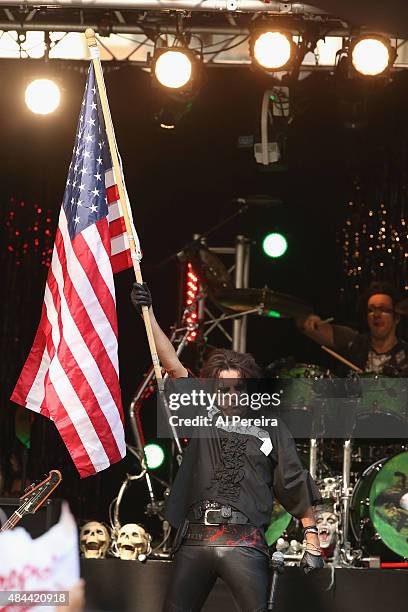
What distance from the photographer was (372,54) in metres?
8.13

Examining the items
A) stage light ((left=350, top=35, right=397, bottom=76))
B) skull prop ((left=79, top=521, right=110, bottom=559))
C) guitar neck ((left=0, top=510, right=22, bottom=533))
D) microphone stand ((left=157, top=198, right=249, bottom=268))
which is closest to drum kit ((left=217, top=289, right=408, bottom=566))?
microphone stand ((left=157, top=198, right=249, bottom=268))

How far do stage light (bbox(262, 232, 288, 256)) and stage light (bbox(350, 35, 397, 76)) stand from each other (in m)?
2.52

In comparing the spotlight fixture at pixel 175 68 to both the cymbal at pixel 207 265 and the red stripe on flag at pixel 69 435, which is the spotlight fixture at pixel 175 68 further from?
the red stripe on flag at pixel 69 435

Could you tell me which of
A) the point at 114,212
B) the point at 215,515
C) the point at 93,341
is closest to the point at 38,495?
the point at 93,341

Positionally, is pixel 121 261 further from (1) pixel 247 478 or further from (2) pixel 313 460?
(2) pixel 313 460

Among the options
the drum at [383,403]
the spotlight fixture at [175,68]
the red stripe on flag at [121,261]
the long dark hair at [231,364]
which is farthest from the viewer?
the drum at [383,403]

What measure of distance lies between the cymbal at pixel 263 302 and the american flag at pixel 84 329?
2609 millimetres

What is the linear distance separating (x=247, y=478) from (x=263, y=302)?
341 cm

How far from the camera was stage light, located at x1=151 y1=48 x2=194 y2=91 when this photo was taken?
8289mm

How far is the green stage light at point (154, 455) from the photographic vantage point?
9.88 m

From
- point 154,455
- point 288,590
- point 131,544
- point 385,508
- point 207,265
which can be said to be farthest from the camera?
point 154,455

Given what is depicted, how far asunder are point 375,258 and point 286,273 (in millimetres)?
971

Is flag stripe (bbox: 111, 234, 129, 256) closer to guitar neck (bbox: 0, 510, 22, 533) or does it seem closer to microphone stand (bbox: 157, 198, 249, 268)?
guitar neck (bbox: 0, 510, 22, 533)

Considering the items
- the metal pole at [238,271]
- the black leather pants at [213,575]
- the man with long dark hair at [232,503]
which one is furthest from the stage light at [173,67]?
the black leather pants at [213,575]
